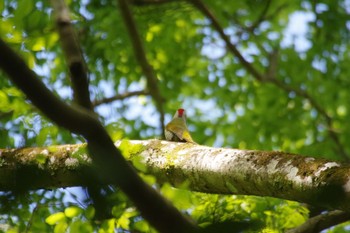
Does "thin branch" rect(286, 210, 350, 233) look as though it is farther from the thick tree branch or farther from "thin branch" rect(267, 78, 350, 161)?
"thin branch" rect(267, 78, 350, 161)

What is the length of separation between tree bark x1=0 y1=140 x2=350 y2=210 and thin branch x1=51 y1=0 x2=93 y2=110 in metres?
0.73

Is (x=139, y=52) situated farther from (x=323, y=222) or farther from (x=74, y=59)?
(x=74, y=59)

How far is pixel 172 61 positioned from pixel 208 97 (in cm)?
114

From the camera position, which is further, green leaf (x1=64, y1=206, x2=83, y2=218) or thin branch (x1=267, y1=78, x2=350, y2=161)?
thin branch (x1=267, y1=78, x2=350, y2=161)

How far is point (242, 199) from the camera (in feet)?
12.5

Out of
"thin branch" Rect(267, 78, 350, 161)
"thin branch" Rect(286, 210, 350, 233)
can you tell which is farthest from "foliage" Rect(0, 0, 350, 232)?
"thin branch" Rect(286, 210, 350, 233)

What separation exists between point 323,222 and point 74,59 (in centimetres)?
257

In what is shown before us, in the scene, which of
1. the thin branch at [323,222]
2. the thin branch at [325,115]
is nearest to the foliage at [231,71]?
the thin branch at [325,115]

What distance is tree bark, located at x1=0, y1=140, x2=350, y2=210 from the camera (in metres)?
2.31

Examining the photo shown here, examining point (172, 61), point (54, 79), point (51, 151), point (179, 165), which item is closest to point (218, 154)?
point (179, 165)

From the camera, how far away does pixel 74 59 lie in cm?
122

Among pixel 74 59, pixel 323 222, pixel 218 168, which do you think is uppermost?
pixel 74 59

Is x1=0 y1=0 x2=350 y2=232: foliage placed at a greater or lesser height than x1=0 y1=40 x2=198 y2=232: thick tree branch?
lesser

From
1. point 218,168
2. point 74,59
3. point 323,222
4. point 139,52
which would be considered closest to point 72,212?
point 218,168
